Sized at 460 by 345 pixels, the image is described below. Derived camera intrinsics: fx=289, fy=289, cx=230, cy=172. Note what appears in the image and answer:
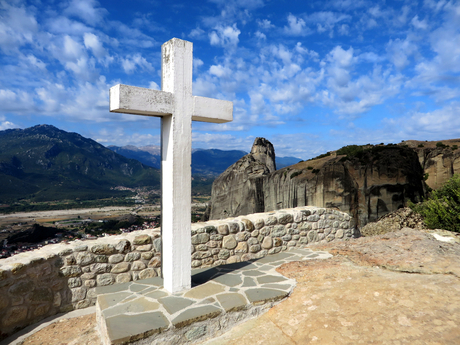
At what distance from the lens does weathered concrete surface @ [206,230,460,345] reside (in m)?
2.76

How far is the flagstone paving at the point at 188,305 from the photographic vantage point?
289cm

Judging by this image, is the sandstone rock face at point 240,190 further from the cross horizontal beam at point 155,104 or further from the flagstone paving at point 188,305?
the cross horizontal beam at point 155,104

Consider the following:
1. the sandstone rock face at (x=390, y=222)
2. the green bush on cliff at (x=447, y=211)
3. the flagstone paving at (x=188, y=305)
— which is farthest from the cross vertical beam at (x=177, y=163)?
the sandstone rock face at (x=390, y=222)

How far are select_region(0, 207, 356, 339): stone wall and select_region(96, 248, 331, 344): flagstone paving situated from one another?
0.27 m

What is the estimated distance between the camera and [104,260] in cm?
430

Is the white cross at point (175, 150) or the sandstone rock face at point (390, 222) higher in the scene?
the white cross at point (175, 150)

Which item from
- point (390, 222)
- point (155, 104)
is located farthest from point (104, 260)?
point (390, 222)

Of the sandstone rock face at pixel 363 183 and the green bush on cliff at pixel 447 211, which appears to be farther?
the sandstone rock face at pixel 363 183

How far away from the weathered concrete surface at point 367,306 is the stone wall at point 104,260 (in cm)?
102

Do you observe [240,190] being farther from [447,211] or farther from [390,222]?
[447,211]

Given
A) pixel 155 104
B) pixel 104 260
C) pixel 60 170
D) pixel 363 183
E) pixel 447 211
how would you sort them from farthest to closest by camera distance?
pixel 60 170 < pixel 363 183 < pixel 447 211 < pixel 104 260 < pixel 155 104

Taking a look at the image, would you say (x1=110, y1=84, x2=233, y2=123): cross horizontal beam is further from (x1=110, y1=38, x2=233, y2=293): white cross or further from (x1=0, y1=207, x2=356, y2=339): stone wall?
(x1=0, y1=207, x2=356, y2=339): stone wall

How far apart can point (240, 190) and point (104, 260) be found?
2725 cm

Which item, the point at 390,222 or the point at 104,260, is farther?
the point at 390,222
